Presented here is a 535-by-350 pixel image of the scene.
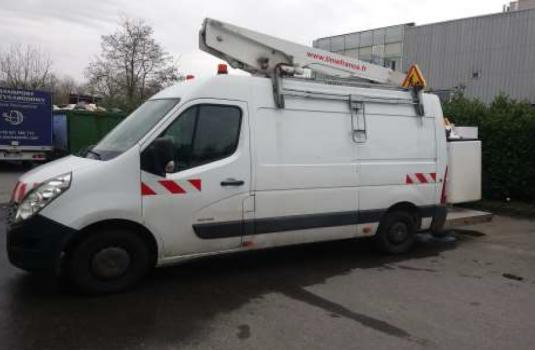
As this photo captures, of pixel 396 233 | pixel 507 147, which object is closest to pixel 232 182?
pixel 396 233

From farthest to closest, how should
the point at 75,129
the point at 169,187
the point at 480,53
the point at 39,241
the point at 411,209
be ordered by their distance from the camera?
the point at 480,53 → the point at 75,129 → the point at 411,209 → the point at 169,187 → the point at 39,241

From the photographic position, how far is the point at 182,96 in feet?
18.0

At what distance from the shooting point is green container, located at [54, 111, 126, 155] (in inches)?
756

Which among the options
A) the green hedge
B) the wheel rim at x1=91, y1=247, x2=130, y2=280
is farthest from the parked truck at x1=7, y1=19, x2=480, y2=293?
the green hedge

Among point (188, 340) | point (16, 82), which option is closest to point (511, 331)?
point (188, 340)

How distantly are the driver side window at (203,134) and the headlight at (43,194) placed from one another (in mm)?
817

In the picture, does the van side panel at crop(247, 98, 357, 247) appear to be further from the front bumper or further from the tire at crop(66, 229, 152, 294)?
the front bumper

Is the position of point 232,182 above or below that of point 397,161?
below

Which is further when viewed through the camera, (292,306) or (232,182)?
(232,182)

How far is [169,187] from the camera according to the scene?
523 centimetres

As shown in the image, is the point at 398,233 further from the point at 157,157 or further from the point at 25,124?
the point at 25,124

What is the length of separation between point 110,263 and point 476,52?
123 ft

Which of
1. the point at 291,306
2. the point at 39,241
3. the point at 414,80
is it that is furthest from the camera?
the point at 414,80

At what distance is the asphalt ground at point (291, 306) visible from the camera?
13.6ft
